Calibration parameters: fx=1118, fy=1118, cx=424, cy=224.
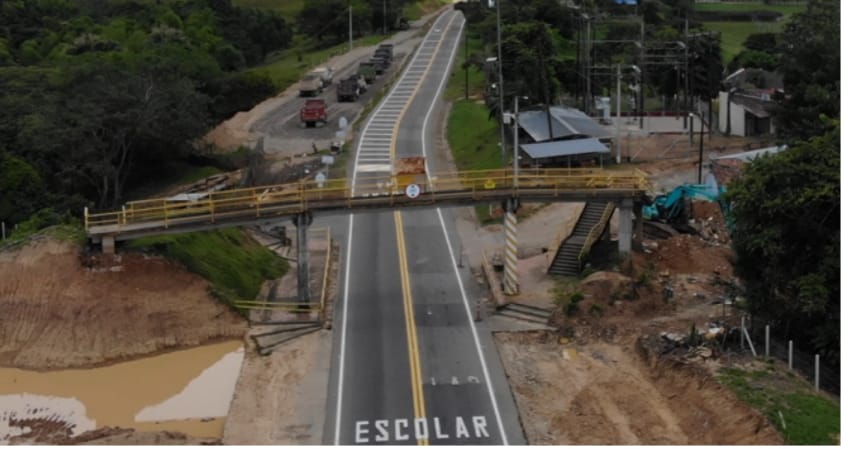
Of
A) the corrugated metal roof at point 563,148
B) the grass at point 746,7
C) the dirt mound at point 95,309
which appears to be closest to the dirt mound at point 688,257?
the corrugated metal roof at point 563,148

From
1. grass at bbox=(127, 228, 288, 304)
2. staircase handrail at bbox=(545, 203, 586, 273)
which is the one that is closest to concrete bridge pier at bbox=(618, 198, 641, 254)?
staircase handrail at bbox=(545, 203, 586, 273)

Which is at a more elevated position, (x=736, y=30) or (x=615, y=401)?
(x=736, y=30)

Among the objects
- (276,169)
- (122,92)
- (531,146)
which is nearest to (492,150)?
(531,146)

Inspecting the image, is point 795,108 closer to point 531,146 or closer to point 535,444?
point 531,146

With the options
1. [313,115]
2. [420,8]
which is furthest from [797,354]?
[420,8]

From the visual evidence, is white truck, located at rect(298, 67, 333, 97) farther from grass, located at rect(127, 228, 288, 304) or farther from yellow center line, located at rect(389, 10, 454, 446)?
grass, located at rect(127, 228, 288, 304)

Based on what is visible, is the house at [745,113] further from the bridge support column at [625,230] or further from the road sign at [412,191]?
the road sign at [412,191]

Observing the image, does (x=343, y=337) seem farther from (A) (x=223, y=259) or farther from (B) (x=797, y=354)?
(B) (x=797, y=354)

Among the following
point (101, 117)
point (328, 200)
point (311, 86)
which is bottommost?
point (311, 86)
